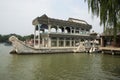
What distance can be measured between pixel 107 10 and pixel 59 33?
28.8 metres

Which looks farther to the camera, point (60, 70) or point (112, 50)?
point (112, 50)

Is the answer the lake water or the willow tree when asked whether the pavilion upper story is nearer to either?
the lake water

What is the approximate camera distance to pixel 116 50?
3353 cm

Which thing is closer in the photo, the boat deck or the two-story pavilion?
the boat deck

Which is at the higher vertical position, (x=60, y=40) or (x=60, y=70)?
(x=60, y=40)

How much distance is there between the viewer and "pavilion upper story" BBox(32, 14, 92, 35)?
3819cm

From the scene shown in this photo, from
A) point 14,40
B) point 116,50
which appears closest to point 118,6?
point 116,50

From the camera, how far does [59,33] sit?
40406mm

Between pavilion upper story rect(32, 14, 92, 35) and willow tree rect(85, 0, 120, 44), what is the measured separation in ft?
84.5

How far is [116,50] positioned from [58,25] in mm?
12740

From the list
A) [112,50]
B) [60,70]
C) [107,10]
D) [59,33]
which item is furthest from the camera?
[59,33]

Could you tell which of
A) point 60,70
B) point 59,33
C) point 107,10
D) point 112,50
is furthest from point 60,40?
point 107,10

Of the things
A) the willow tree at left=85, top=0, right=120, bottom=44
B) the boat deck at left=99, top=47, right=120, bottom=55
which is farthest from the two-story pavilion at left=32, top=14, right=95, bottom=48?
the willow tree at left=85, top=0, right=120, bottom=44

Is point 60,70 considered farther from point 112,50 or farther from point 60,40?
point 60,40
